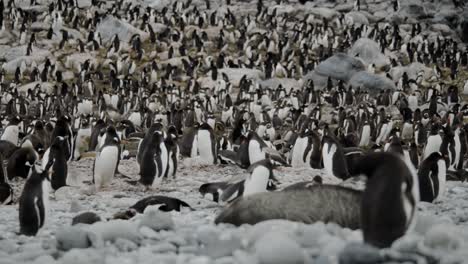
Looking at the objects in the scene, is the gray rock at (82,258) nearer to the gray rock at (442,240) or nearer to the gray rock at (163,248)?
the gray rock at (163,248)

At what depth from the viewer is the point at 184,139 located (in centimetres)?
1791

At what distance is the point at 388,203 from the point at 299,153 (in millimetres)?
12107

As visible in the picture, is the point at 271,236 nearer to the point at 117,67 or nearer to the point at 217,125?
the point at 217,125

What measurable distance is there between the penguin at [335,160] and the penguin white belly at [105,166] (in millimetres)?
4623

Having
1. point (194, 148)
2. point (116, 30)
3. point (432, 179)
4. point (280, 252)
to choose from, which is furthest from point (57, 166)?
point (116, 30)

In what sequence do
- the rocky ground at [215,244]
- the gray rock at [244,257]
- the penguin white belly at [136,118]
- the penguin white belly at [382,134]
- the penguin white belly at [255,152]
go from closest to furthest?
the rocky ground at [215,244]
the gray rock at [244,257]
the penguin white belly at [255,152]
the penguin white belly at [382,134]
the penguin white belly at [136,118]

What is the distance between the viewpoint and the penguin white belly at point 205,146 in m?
16.5

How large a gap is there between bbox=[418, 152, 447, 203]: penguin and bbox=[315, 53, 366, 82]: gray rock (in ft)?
90.8

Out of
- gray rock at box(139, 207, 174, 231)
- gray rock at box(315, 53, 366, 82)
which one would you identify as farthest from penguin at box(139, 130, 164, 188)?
gray rock at box(315, 53, 366, 82)

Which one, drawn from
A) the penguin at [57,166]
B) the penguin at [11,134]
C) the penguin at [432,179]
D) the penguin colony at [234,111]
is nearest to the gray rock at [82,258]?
the penguin colony at [234,111]

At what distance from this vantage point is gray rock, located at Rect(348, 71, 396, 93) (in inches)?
1377

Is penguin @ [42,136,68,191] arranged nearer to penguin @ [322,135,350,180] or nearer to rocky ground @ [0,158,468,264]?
rocky ground @ [0,158,468,264]

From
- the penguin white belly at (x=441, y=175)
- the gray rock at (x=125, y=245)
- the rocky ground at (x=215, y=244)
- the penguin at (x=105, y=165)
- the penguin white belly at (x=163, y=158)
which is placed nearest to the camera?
the rocky ground at (x=215, y=244)

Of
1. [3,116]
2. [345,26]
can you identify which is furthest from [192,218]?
[345,26]
